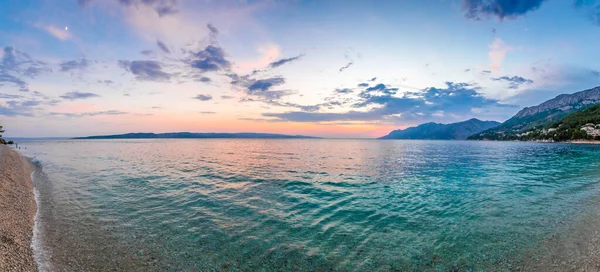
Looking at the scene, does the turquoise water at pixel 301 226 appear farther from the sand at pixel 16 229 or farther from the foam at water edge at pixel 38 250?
the sand at pixel 16 229

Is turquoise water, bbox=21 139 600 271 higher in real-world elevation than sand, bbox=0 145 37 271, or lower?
lower

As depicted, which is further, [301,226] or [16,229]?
[301,226]

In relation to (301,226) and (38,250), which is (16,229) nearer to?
(38,250)

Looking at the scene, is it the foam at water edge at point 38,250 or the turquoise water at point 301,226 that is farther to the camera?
the turquoise water at point 301,226

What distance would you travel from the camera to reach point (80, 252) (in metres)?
13.2

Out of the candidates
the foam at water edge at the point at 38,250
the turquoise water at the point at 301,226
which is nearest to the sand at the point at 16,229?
the foam at water edge at the point at 38,250

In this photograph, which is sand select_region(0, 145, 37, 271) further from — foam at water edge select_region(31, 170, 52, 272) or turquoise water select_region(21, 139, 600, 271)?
turquoise water select_region(21, 139, 600, 271)

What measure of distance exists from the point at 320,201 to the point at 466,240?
1226 cm

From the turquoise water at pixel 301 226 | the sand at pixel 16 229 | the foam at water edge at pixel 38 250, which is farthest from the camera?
the turquoise water at pixel 301 226

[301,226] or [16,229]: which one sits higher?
[16,229]

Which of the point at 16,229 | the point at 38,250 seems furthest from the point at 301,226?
the point at 16,229

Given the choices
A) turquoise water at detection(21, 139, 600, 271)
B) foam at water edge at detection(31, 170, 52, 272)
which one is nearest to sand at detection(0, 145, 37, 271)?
foam at water edge at detection(31, 170, 52, 272)

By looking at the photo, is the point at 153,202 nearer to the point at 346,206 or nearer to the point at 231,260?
the point at 231,260

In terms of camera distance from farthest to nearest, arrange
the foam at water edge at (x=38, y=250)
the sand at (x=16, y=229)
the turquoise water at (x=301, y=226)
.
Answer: the turquoise water at (x=301, y=226), the foam at water edge at (x=38, y=250), the sand at (x=16, y=229)
